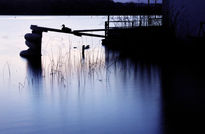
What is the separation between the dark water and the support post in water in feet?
3.71

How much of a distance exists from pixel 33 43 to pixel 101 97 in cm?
708

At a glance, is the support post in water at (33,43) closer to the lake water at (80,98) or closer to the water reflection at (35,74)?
the water reflection at (35,74)

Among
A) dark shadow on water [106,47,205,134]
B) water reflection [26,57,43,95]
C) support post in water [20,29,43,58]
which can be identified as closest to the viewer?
dark shadow on water [106,47,205,134]

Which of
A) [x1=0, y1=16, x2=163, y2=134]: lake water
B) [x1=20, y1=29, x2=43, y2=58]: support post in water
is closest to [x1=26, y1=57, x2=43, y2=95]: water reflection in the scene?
[x1=0, y1=16, x2=163, y2=134]: lake water

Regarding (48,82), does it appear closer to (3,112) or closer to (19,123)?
(3,112)

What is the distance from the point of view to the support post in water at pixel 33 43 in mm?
14555

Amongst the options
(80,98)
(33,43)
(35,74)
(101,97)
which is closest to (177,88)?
(101,97)

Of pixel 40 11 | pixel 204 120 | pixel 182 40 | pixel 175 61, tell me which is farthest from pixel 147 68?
pixel 40 11

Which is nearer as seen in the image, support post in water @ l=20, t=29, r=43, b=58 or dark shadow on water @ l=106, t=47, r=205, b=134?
dark shadow on water @ l=106, t=47, r=205, b=134

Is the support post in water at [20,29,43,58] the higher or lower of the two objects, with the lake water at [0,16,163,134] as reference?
higher

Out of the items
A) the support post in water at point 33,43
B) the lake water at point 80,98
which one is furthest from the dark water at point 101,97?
the support post in water at point 33,43

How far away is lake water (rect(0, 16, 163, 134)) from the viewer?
243 inches

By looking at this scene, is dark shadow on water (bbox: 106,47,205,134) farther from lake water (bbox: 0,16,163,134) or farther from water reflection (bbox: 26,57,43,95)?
water reflection (bbox: 26,57,43,95)

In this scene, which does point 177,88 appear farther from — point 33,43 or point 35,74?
point 33,43
